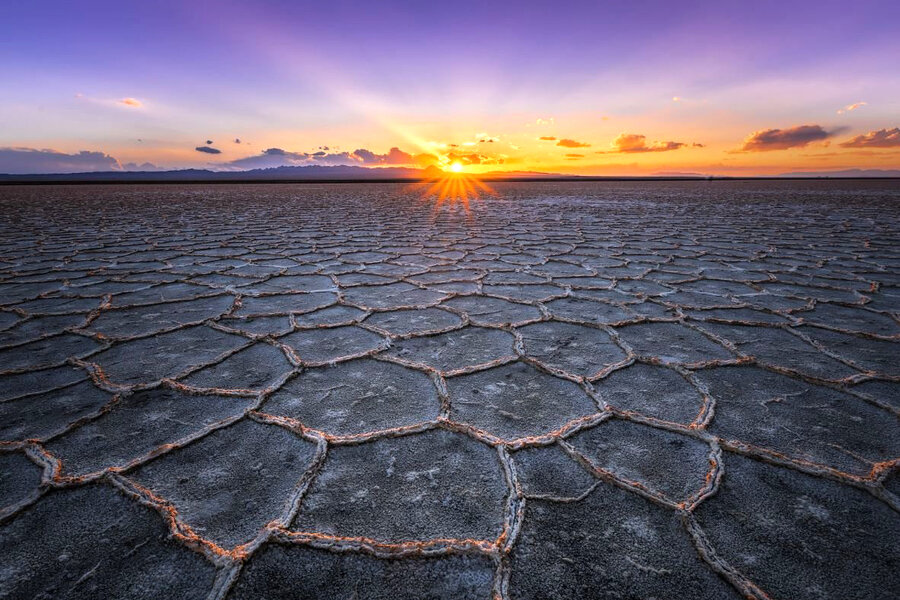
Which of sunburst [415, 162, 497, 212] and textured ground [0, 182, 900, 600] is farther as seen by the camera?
sunburst [415, 162, 497, 212]

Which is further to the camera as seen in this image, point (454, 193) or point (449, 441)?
point (454, 193)

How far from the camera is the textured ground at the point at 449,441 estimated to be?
70cm

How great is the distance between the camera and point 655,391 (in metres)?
1.25

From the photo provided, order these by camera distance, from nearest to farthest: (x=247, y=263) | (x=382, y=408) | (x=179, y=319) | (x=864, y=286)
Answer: (x=382, y=408), (x=179, y=319), (x=864, y=286), (x=247, y=263)

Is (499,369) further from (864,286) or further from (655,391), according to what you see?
(864,286)

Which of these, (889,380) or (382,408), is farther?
(889,380)

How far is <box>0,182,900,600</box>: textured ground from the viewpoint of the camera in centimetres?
70

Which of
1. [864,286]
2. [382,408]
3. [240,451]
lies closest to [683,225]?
[864,286]

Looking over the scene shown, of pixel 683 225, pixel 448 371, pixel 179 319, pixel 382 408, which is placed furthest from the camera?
pixel 683 225

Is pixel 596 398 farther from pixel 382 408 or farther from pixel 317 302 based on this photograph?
pixel 317 302

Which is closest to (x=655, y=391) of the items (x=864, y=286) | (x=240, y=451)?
(x=240, y=451)

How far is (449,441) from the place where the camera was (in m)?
1.03

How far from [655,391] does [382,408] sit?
Result: 0.80m

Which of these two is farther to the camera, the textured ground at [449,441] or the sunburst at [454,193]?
the sunburst at [454,193]
